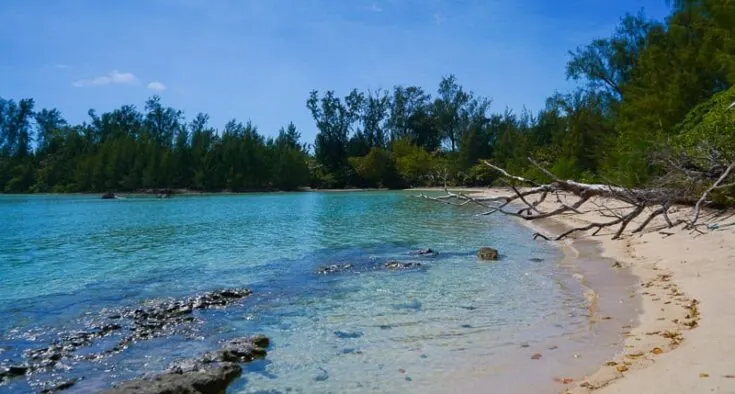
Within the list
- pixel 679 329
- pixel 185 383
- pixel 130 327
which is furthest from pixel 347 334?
pixel 679 329

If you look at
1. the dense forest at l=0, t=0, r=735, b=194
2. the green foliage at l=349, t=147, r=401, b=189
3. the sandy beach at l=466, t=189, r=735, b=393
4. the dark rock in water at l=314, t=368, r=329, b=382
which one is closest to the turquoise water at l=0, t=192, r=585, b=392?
the dark rock in water at l=314, t=368, r=329, b=382

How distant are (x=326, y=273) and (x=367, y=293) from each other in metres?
2.92

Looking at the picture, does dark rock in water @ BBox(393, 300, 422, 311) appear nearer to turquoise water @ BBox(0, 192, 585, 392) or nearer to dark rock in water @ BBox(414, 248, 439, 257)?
turquoise water @ BBox(0, 192, 585, 392)

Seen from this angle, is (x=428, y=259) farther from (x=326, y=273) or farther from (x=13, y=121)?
(x=13, y=121)

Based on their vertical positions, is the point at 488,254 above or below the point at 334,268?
above

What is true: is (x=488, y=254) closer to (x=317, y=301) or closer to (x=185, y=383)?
(x=317, y=301)

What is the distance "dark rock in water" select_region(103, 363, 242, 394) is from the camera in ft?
16.4

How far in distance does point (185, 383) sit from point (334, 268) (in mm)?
8536

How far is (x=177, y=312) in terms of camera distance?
9.16 m

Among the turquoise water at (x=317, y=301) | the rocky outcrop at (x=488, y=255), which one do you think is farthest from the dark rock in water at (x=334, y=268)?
the rocky outcrop at (x=488, y=255)

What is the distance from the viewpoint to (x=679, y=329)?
6.18m

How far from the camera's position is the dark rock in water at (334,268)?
43.8ft

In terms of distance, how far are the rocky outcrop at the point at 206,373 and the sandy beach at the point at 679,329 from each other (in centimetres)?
347

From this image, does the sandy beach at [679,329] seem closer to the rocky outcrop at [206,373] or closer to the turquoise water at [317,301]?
the turquoise water at [317,301]
